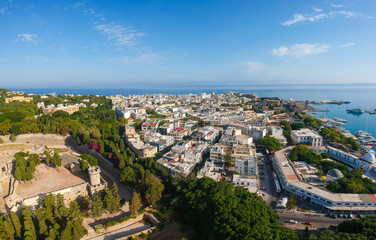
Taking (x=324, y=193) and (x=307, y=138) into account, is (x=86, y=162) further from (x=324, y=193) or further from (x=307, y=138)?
(x=307, y=138)

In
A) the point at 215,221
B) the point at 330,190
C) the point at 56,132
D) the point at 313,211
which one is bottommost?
the point at 313,211

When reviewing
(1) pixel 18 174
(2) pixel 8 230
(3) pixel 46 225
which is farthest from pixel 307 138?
(1) pixel 18 174

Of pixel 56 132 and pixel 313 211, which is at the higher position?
pixel 56 132

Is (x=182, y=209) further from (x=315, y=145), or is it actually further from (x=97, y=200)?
(x=315, y=145)

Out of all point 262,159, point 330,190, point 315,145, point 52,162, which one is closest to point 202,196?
point 330,190

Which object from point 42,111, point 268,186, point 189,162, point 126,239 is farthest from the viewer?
point 42,111

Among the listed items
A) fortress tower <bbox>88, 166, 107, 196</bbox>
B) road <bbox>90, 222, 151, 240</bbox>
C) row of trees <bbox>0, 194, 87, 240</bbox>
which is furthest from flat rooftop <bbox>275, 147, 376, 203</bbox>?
row of trees <bbox>0, 194, 87, 240</bbox>
